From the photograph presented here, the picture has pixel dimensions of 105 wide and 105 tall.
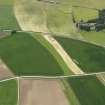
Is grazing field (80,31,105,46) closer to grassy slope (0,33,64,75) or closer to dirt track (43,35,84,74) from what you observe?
dirt track (43,35,84,74)

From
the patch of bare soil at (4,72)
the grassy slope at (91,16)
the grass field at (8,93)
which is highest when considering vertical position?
the grassy slope at (91,16)

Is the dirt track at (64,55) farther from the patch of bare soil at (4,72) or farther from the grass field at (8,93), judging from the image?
the grass field at (8,93)

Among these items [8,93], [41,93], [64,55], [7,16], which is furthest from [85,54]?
[7,16]

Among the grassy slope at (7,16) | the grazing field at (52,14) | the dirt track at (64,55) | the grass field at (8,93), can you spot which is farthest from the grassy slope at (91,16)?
the grass field at (8,93)

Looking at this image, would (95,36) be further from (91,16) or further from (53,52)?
(53,52)

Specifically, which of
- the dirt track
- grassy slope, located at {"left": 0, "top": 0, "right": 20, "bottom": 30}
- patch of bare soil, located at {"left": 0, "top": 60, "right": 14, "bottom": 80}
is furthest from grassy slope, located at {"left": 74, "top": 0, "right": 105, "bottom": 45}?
patch of bare soil, located at {"left": 0, "top": 60, "right": 14, "bottom": 80}

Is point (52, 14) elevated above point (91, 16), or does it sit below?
above
